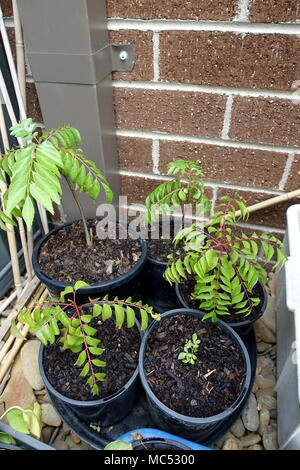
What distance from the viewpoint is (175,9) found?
110cm

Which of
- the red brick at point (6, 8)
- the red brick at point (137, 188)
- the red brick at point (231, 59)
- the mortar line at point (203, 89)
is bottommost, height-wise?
the red brick at point (137, 188)

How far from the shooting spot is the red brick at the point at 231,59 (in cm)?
110

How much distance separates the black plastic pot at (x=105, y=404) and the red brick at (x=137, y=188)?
2.23 feet

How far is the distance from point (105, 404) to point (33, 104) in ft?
4.00

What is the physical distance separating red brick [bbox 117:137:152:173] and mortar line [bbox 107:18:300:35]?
16.5 inches

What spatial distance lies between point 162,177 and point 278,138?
51 centimetres

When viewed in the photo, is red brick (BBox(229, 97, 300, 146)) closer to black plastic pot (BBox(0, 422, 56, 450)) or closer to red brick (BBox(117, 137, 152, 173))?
red brick (BBox(117, 137, 152, 173))

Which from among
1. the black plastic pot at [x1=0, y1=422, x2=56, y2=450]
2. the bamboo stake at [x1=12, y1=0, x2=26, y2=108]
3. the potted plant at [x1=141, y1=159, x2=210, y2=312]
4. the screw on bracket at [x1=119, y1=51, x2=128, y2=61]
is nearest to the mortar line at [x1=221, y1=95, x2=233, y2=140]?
the potted plant at [x1=141, y1=159, x2=210, y2=312]

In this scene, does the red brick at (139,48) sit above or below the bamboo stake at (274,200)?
above

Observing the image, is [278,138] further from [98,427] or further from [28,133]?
[98,427]

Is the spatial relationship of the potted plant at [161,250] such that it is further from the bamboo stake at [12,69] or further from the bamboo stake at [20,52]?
the bamboo stake at [12,69]

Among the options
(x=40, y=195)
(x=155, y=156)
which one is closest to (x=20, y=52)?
(x=155, y=156)

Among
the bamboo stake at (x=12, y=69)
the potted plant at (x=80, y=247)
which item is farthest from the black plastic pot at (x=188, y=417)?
the bamboo stake at (x=12, y=69)

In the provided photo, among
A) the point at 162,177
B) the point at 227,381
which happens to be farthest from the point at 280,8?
the point at 227,381
